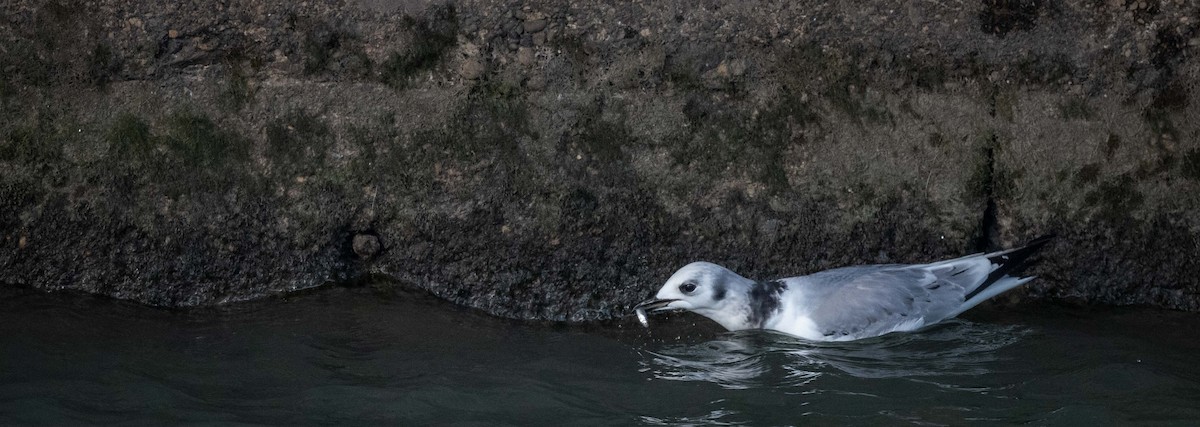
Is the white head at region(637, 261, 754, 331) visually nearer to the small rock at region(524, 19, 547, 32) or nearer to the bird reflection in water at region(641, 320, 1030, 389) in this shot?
the bird reflection in water at region(641, 320, 1030, 389)

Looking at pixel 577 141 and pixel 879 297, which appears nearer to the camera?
pixel 879 297

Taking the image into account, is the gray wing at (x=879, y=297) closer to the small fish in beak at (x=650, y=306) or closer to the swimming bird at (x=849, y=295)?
the swimming bird at (x=849, y=295)

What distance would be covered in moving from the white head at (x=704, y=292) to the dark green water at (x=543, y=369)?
0.16m

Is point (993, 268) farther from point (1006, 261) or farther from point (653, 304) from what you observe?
point (653, 304)

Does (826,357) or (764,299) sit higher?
(764,299)

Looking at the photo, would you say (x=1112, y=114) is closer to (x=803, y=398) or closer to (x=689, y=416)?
(x=803, y=398)

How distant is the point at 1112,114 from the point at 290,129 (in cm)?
362

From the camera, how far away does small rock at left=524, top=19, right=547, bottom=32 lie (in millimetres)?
5454

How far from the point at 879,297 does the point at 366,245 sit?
2.22 m

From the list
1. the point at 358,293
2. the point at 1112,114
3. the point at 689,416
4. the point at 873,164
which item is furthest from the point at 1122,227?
the point at 358,293

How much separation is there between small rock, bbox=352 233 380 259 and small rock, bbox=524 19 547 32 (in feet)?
3.78

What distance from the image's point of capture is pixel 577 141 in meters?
5.43

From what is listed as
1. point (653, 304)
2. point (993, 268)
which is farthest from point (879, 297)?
point (653, 304)

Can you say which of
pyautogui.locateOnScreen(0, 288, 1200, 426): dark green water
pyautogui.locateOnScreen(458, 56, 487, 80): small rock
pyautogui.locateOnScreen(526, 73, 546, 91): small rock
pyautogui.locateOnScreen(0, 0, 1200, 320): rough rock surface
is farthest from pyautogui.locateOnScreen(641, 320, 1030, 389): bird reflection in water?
pyautogui.locateOnScreen(458, 56, 487, 80): small rock
